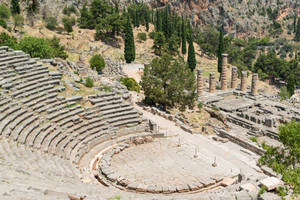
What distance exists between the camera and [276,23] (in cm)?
13788

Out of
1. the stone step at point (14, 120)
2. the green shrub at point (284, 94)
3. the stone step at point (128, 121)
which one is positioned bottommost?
the green shrub at point (284, 94)

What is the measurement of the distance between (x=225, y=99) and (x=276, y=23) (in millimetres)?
102893

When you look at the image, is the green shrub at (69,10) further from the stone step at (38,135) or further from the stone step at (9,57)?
the stone step at (38,135)

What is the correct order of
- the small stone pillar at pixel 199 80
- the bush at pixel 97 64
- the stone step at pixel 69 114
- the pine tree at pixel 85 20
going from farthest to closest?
the pine tree at pixel 85 20 < the bush at pixel 97 64 < the small stone pillar at pixel 199 80 < the stone step at pixel 69 114

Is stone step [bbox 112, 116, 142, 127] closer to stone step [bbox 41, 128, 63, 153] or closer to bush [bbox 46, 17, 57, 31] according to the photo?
stone step [bbox 41, 128, 63, 153]

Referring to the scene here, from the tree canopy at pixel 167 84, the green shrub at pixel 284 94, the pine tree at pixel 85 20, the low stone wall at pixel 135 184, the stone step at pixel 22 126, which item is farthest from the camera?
the pine tree at pixel 85 20

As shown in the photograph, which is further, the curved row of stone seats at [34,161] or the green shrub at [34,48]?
the green shrub at [34,48]

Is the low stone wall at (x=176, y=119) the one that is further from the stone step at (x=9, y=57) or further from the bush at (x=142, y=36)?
the bush at (x=142, y=36)

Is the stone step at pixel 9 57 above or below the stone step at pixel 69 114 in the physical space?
above

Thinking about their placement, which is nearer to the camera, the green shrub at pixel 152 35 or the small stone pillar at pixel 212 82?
the small stone pillar at pixel 212 82

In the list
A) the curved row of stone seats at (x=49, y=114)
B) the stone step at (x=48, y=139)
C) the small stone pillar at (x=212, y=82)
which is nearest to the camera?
the stone step at (x=48, y=139)

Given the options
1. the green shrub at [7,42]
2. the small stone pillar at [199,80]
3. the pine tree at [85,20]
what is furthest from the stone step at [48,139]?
the pine tree at [85,20]

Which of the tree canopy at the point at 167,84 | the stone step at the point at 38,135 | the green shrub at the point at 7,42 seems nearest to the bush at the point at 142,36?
the green shrub at the point at 7,42

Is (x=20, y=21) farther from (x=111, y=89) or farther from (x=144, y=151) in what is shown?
(x=144, y=151)
